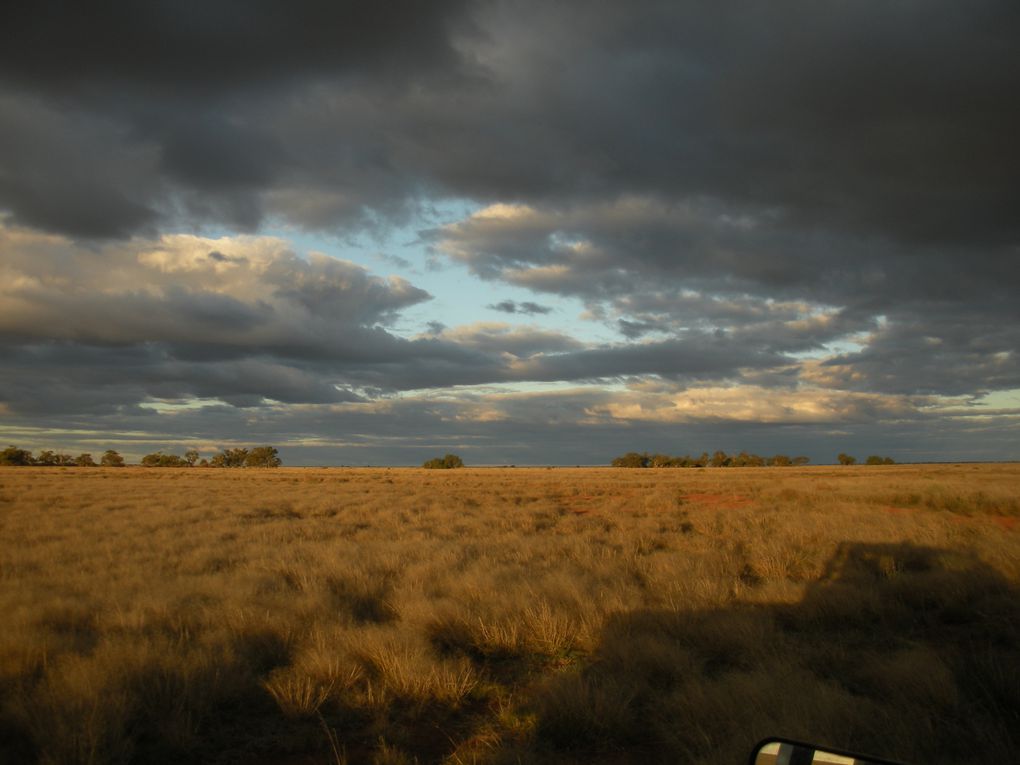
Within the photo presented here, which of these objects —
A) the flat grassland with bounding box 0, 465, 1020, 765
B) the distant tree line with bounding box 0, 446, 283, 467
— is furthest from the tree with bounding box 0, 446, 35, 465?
the flat grassland with bounding box 0, 465, 1020, 765

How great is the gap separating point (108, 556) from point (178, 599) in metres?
5.72

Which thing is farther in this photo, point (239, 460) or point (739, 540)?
point (239, 460)

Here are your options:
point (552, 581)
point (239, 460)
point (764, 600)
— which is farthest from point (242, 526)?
point (239, 460)

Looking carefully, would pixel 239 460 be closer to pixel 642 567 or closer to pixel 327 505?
pixel 327 505

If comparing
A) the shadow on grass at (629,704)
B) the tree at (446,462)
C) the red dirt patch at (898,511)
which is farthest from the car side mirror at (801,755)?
the tree at (446,462)

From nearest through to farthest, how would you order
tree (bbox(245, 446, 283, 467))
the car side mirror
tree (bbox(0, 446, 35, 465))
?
the car side mirror
tree (bbox(0, 446, 35, 465))
tree (bbox(245, 446, 283, 467))

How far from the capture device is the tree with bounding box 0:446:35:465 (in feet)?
366

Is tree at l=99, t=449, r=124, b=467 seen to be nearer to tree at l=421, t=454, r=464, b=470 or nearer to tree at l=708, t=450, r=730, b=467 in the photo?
tree at l=421, t=454, r=464, b=470

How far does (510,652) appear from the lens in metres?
6.94

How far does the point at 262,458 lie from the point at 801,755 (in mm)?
151663

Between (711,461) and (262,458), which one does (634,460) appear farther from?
(262,458)

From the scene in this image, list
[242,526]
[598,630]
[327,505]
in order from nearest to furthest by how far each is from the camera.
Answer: [598,630] < [242,526] < [327,505]

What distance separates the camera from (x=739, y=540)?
1430cm

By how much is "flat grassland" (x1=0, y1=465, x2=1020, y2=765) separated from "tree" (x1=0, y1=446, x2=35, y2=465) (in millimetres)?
127405
